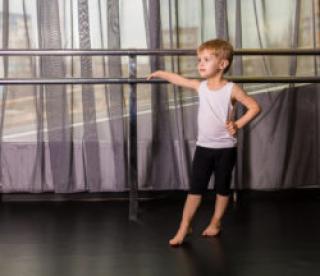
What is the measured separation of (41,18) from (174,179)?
1.07 metres

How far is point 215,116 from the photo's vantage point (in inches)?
81.7

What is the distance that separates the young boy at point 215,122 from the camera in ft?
6.70

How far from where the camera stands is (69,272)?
5.83ft

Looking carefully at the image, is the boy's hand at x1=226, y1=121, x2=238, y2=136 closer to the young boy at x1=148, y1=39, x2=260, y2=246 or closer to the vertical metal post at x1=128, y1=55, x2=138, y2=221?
the young boy at x1=148, y1=39, x2=260, y2=246

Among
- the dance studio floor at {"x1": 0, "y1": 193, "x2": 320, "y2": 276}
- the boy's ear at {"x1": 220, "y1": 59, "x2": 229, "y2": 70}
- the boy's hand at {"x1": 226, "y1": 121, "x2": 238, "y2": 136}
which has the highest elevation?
the boy's ear at {"x1": 220, "y1": 59, "x2": 229, "y2": 70}

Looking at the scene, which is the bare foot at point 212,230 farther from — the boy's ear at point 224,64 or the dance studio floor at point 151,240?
the boy's ear at point 224,64

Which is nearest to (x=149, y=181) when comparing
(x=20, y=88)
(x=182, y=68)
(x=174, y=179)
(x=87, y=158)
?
(x=174, y=179)

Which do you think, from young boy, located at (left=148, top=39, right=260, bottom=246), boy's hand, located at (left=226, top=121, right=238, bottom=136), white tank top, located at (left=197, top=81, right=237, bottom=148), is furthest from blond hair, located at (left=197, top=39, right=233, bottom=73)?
boy's hand, located at (left=226, top=121, right=238, bottom=136)

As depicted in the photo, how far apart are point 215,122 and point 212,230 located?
45 centimetres

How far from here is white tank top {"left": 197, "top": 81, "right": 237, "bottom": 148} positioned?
2064 mm

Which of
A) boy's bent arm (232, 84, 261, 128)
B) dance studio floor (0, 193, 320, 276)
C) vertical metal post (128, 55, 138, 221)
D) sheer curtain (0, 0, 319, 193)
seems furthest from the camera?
sheer curtain (0, 0, 319, 193)

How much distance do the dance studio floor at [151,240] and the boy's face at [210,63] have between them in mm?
665

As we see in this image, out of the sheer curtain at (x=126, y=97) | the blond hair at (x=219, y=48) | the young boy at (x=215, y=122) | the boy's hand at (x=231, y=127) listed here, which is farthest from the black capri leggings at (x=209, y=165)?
the sheer curtain at (x=126, y=97)

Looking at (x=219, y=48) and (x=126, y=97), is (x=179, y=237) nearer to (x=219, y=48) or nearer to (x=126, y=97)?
(x=219, y=48)
